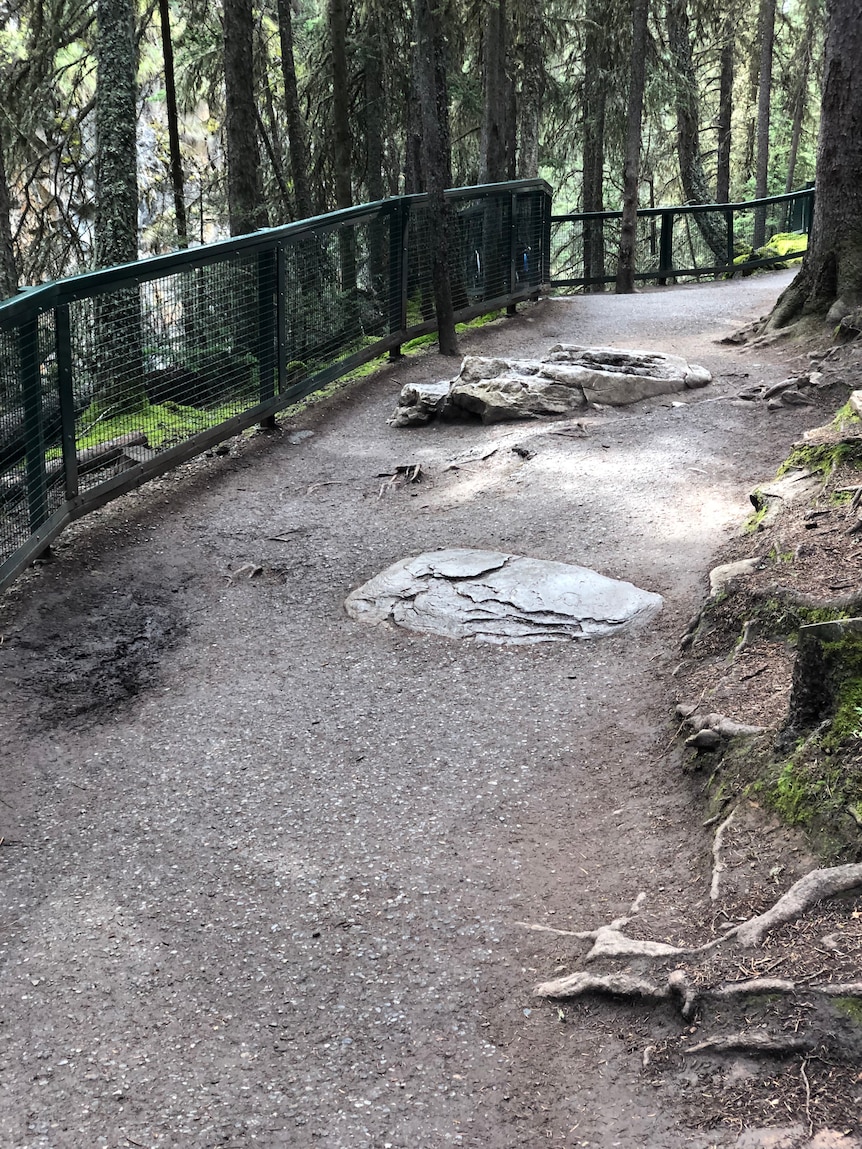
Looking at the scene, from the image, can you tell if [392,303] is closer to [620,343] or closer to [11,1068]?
[620,343]

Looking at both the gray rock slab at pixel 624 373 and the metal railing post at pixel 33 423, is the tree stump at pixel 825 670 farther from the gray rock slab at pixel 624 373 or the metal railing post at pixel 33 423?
the gray rock slab at pixel 624 373

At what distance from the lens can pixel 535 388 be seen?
9.95 m

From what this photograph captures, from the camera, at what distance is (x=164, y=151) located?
24.8m

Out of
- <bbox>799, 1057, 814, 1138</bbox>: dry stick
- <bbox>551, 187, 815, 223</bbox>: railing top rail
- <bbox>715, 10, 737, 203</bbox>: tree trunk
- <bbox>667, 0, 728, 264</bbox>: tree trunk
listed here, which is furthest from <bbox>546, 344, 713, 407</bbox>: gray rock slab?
<bbox>715, 10, 737, 203</bbox>: tree trunk

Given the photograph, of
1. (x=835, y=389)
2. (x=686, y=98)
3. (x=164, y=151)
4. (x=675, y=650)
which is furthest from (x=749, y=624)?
(x=164, y=151)

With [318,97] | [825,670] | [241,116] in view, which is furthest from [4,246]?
[825,670]

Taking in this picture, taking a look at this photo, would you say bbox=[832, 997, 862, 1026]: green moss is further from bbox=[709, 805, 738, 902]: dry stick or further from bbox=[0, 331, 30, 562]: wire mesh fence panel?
bbox=[0, 331, 30, 562]: wire mesh fence panel

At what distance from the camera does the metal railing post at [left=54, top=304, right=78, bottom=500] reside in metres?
6.59

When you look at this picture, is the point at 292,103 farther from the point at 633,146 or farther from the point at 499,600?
the point at 499,600

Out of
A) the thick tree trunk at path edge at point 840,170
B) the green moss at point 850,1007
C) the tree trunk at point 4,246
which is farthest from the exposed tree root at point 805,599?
the tree trunk at point 4,246

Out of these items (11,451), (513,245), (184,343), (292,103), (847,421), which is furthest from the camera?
(292,103)

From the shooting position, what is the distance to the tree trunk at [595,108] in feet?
68.3

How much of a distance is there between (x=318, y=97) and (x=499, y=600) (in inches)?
673

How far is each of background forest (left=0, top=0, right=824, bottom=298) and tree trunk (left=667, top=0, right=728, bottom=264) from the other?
3.5 inches
